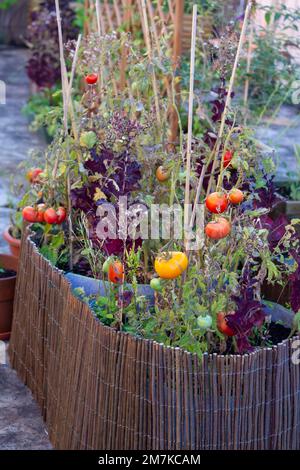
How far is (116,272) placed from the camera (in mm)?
2633

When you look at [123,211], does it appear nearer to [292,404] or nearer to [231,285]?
[231,285]

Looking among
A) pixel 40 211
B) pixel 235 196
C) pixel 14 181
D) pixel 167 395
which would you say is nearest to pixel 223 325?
pixel 167 395

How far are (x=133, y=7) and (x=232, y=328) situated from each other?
2885mm

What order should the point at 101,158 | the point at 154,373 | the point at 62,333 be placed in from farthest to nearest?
the point at 101,158 → the point at 62,333 → the point at 154,373

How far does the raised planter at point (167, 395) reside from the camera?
2396mm

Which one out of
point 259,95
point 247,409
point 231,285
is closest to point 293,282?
point 231,285

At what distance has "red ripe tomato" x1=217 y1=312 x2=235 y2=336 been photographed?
2.50 meters

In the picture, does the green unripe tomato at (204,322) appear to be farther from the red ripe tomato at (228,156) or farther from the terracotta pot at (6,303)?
the terracotta pot at (6,303)

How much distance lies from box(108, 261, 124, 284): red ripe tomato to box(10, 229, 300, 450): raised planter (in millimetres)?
120

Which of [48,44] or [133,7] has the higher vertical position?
[133,7]

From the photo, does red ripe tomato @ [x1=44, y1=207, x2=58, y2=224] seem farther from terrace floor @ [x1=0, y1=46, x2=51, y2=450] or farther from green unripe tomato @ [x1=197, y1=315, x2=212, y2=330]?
green unripe tomato @ [x1=197, y1=315, x2=212, y2=330]

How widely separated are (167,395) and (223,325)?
258 millimetres

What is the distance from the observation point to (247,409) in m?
2.43

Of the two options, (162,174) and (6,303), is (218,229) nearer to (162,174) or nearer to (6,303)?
(162,174)
